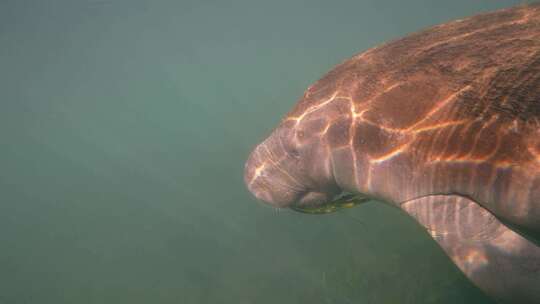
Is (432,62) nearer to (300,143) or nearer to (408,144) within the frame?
(408,144)

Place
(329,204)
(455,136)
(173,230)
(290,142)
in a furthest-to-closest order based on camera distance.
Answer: (173,230), (329,204), (290,142), (455,136)

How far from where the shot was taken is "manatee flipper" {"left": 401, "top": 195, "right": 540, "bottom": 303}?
157 cm

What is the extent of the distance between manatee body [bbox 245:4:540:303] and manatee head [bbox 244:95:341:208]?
0.05 ft

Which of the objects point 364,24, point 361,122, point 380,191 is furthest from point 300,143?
point 364,24

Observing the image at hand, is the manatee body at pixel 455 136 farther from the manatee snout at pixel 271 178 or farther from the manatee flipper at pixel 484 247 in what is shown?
the manatee snout at pixel 271 178

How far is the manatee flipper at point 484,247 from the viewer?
1.57 m

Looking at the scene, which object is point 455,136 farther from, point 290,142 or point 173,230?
point 173,230

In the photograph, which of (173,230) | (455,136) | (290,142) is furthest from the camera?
(173,230)

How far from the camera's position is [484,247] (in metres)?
1.69

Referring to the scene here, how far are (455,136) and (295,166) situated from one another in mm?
1215

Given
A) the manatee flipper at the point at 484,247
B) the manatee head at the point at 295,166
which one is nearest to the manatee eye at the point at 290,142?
the manatee head at the point at 295,166

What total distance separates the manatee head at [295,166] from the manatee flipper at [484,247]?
2.48 feet

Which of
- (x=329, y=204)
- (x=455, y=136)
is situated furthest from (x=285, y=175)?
(x=455, y=136)

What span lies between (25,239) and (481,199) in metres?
31.7
